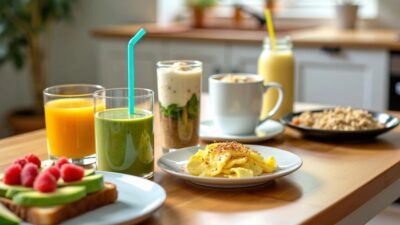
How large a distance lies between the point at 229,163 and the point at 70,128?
0.35 meters

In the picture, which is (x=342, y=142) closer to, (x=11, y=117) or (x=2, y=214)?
(x=2, y=214)

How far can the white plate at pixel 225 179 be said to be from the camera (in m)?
1.12

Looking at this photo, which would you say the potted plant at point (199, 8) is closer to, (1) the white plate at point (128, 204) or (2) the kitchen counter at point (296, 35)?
(2) the kitchen counter at point (296, 35)

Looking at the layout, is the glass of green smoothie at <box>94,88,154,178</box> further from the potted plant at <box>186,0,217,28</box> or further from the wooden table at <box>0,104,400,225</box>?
the potted plant at <box>186,0,217,28</box>

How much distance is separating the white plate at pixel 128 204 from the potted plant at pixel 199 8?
2885 millimetres

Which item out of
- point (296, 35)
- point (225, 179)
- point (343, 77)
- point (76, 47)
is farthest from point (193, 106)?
point (76, 47)

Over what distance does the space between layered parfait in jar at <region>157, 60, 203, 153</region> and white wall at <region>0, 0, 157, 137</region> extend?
2874mm

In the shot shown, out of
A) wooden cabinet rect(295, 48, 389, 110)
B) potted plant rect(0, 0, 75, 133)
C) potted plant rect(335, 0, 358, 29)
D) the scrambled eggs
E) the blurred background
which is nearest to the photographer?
the scrambled eggs

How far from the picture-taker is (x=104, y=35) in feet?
12.3

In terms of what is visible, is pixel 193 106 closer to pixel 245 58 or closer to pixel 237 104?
pixel 237 104

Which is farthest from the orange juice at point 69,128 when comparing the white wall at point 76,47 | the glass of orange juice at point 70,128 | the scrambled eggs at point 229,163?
the white wall at point 76,47

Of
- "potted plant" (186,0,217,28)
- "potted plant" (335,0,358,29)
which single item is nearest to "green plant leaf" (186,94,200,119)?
"potted plant" (335,0,358,29)

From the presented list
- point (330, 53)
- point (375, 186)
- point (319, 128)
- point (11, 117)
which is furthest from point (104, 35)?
point (375, 186)

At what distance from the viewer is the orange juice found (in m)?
1.31
